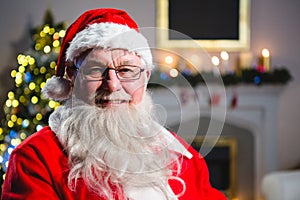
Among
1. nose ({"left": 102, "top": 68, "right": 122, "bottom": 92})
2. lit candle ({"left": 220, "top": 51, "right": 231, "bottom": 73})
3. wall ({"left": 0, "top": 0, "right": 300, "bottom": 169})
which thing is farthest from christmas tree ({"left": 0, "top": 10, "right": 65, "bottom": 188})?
nose ({"left": 102, "top": 68, "right": 122, "bottom": 92})

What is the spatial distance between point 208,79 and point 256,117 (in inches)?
22.0

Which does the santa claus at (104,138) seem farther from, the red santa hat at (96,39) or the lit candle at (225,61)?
the lit candle at (225,61)

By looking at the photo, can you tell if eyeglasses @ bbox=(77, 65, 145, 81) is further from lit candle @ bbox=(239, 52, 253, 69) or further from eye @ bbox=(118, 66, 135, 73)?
lit candle @ bbox=(239, 52, 253, 69)

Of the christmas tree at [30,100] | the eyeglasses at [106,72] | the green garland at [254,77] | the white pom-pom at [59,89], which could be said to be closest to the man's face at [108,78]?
the eyeglasses at [106,72]

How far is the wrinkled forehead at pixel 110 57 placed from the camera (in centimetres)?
152

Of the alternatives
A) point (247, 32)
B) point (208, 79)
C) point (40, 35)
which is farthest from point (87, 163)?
point (247, 32)

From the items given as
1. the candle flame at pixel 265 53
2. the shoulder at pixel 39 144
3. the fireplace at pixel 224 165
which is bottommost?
the fireplace at pixel 224 165

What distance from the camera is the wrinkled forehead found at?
1.52 meters

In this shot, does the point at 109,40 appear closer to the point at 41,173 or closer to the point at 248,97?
the point at 41,173

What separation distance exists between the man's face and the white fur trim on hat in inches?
0.7

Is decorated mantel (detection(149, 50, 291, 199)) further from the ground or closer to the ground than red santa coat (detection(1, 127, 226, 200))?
closer to the ground

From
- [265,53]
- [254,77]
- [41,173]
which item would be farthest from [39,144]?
[265,53]

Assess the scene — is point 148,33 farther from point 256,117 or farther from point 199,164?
point 256,117

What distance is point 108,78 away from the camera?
1.51 meters
